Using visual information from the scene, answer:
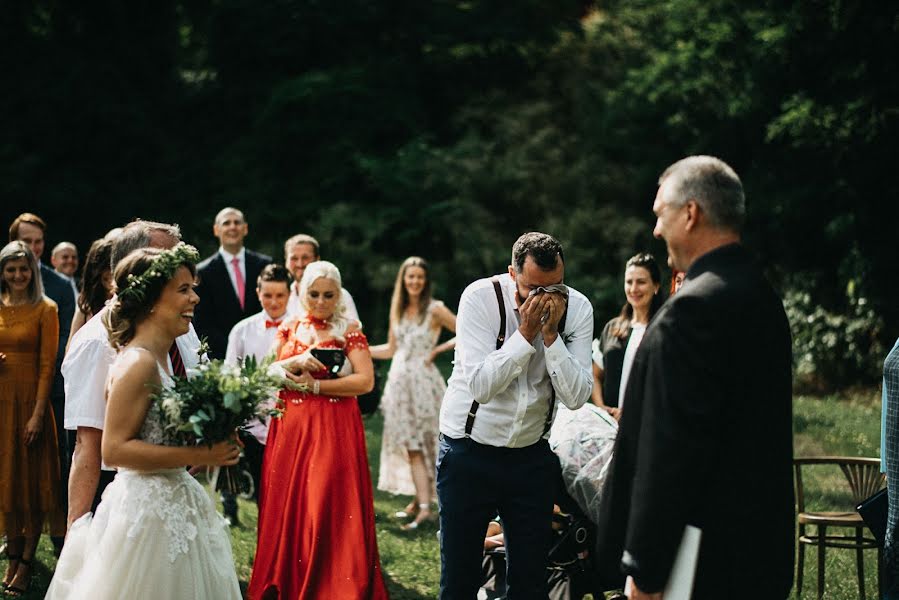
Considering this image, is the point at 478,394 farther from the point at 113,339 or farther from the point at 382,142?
the point at 382,142

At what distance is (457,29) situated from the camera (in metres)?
22.0

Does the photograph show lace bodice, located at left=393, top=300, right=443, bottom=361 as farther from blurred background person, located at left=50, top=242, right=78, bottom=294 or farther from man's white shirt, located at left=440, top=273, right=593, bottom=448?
man's white shirt, located at left=440, top=273, right=593, bottom=448

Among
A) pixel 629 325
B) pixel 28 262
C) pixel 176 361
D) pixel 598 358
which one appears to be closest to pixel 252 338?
pixel 28 262

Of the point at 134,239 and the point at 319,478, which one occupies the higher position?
the point at 134,239

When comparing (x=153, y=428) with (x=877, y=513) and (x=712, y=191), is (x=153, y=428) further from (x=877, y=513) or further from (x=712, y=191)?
(x=877, y=513)

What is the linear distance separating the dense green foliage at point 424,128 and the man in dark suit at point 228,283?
38.5 ft

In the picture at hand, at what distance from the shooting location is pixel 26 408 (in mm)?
6691

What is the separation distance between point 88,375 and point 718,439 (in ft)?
9.05

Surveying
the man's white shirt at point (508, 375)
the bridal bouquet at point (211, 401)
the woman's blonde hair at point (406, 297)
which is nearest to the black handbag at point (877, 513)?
the man's white shirt at point (508, 375)

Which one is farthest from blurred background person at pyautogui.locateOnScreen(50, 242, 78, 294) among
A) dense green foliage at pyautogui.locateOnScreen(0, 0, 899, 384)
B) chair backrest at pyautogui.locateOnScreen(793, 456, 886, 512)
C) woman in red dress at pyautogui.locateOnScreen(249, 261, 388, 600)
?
dense green foliage at pyautogui.locateOnScreen(0, 0, 899, 384)

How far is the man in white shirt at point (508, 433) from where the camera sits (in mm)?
4512

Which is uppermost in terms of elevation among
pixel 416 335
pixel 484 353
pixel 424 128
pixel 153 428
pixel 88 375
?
pixel 424 128

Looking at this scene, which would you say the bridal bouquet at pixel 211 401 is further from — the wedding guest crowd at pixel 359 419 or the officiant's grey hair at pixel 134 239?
the officiant's grey hair at pixel 134 239

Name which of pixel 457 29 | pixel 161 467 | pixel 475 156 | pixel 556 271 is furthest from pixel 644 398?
pixel 457 29
